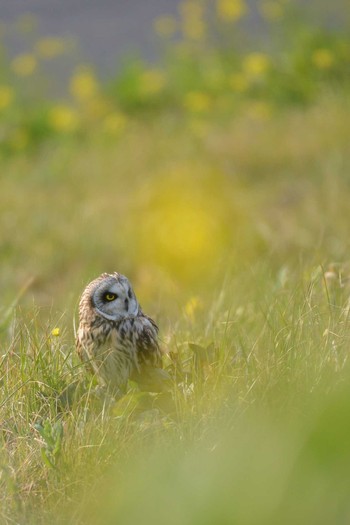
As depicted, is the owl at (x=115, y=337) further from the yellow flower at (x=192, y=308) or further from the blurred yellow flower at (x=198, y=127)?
the blurred yellow flower at (x=198, y=127)

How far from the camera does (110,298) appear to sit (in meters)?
4.07

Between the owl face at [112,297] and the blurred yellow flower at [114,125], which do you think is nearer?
the owl face at [112,297]

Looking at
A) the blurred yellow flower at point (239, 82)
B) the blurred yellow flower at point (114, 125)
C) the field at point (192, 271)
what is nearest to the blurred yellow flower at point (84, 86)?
the field at point (192, 271)

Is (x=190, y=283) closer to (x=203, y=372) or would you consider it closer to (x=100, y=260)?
(x=100, y=260)

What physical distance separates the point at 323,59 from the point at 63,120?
231cm

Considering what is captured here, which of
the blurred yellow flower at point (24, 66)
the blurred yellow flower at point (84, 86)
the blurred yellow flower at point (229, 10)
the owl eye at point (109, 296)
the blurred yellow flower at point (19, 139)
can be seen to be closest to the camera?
the owl eye at point (109, 296)

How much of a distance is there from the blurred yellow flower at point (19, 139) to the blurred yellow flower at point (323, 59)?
2.61 meters

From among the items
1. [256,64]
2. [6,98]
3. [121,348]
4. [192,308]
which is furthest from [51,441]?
[6,98]

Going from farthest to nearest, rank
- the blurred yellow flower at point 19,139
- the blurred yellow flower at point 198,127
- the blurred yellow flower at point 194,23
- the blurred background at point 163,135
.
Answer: the blurred yellow flower at point 194,23
the blurred yellow flower at point 19,139
the blurred yellow flower at point 198,127
the blurred background at point 163,135

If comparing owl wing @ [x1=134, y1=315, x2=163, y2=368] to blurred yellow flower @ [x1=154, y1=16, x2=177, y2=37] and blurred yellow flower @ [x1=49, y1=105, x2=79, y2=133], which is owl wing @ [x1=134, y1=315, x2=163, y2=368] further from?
blurred yellow flower @ [x1=154, y1=16, x2=177, y2=37]

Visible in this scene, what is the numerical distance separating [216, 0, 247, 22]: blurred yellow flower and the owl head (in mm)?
7559

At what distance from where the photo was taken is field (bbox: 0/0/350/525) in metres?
2.03

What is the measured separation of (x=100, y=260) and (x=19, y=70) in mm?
3855

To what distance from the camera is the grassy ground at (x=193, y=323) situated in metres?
1.97
